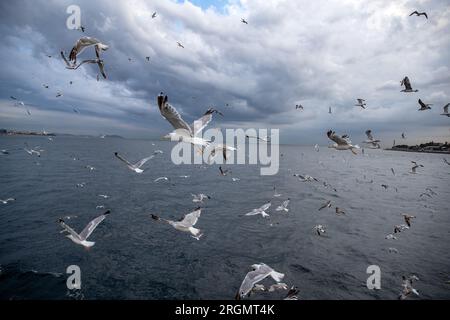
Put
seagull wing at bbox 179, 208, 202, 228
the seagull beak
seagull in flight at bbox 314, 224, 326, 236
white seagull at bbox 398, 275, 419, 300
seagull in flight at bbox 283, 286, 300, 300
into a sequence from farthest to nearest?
seagull in flight at bbox 314, 224, 326, 236 → white seagull at bbox 398, 275, 419, 300 → seagull in flight at bbox 283, 286, 300, 300 → seagull wing at bbox 179, 208, 202, 228 → the seagull beak

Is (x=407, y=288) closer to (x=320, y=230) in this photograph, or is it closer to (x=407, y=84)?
(x=320, y=230)

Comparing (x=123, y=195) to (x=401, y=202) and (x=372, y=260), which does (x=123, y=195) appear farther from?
(x=401, y=202)

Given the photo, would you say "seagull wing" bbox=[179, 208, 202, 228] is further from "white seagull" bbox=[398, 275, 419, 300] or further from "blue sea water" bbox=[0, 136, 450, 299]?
"white seagull" bbox=[398, 275, 419, 300]

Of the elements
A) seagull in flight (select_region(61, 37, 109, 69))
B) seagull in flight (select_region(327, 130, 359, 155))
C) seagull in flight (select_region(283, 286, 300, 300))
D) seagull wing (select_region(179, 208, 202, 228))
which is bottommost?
seagull in flight (select_region(283, 286, 300, 300))

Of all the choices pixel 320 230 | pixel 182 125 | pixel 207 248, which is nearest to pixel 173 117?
pixel 182 125

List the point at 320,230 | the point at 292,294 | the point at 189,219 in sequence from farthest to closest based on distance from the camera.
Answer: the point at 320,230, the point at 292,294, the point at 189,219

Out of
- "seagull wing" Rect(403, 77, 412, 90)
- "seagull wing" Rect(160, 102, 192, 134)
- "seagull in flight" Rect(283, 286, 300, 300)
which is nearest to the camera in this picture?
"seagull wing" Rect(160, 102, 192, 134)

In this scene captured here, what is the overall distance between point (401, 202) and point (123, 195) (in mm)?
31494

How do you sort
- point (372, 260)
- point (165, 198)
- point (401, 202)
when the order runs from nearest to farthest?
point (372, 260), point (165, 198), point (401, 202)

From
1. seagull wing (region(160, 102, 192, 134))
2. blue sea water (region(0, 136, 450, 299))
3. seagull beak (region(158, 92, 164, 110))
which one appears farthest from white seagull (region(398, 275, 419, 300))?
seagull beak (region(158, 92, 164, 110))

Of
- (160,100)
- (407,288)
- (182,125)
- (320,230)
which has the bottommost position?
(407,288)

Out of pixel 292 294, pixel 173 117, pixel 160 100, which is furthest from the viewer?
pixel 292 294
